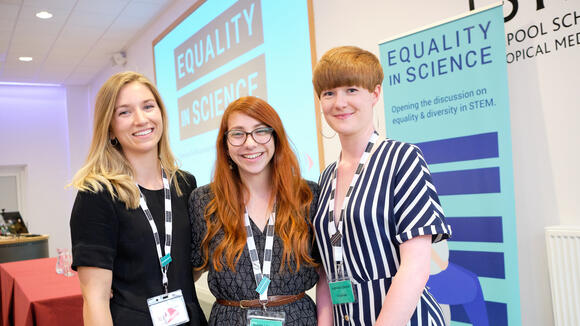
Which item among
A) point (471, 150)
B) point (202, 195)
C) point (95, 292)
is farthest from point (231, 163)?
point (471, 150)

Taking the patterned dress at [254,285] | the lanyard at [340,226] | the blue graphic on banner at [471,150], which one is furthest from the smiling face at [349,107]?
the blue graphic on banner at [471,150]

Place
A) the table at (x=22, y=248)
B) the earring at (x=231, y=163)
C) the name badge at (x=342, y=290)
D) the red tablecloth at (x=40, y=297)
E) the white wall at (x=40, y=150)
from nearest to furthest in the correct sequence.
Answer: the name badge at (x=342, y=290) < the earring at (x=231, y=163) < the red tablecloth at (x=40, y=297) < the table at (x=22, y=248) < the white wall at (x=40, y=150)

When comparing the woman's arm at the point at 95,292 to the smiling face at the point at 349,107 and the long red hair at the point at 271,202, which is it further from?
the smiling face at the point at 349,107

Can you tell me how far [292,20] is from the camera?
4.11 meters

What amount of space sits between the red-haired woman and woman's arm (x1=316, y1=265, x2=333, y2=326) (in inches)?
1.0

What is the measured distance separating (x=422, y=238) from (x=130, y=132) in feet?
3.49

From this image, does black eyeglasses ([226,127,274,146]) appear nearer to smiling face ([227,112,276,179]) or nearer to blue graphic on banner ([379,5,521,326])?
smiling face ([227,112,276,179])

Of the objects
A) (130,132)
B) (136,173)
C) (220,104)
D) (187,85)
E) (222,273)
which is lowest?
(222,273)

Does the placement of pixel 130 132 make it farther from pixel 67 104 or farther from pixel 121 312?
pixel 67 104

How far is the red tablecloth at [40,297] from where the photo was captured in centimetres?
271

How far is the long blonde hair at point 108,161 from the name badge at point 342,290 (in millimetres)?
704

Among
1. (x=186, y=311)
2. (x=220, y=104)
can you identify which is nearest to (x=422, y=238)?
(x=186, y=311)

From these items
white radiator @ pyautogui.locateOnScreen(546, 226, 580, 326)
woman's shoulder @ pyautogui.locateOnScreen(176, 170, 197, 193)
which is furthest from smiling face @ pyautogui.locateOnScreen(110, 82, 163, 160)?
white radiator @ pyautogui.locateOnScreen(546, 226, 580, 326)

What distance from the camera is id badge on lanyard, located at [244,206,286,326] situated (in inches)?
60.3
